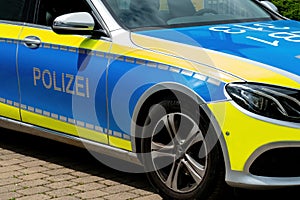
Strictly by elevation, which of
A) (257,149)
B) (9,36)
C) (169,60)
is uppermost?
(169,60)

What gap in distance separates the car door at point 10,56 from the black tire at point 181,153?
149cm

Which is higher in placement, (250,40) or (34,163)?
(250,40)

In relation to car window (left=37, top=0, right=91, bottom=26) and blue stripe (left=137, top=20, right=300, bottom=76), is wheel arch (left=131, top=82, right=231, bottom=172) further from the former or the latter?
car window (left=37, top=0, right=91, bottom=26)

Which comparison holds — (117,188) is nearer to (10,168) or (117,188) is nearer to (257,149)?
(10,168)

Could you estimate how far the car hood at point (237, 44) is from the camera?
420cm

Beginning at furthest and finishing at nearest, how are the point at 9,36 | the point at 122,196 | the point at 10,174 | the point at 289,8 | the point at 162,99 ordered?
the point at 289,8
the point at 9,36
the point at 10,174
the point at 122,196
the point at 162,99

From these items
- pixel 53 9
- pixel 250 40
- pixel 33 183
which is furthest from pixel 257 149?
pixel 53 9

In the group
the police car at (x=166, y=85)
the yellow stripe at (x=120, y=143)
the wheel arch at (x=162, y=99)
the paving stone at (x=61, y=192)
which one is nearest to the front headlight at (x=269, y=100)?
the police car at (x=166, y=85)

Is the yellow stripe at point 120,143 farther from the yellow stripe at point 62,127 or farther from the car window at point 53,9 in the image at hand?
Answer: the car window at point 53,9

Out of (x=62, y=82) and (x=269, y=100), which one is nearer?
(x=269, y=100)

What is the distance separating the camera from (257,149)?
4.02 m

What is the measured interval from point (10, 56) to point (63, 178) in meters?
1.11

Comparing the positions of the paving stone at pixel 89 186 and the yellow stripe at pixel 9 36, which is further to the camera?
the yellow stripe at pixel 9 36

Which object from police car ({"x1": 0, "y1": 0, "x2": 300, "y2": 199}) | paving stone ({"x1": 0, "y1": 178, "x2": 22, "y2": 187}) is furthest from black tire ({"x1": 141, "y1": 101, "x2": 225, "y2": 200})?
paving stone ({"x1": 0, "y1": 178, "x2": 22, "y2": 187})
